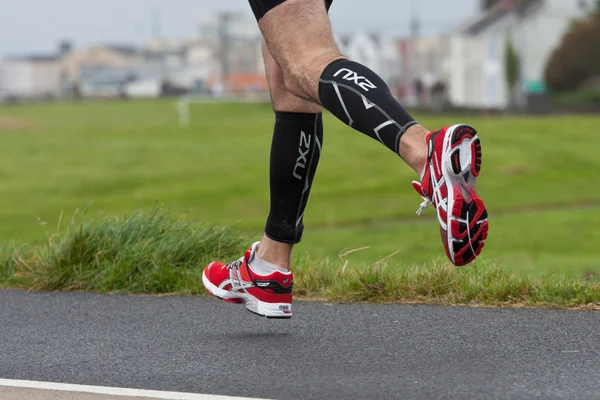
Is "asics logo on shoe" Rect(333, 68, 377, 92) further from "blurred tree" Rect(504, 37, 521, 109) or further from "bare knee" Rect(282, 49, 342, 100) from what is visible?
"blurred tree" Rect(504, 37, 521, 109)

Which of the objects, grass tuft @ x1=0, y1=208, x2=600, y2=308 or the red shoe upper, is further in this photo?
grass tuft @ x1=0, y1=208, x2=600, y2=308

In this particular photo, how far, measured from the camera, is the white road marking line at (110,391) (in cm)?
257

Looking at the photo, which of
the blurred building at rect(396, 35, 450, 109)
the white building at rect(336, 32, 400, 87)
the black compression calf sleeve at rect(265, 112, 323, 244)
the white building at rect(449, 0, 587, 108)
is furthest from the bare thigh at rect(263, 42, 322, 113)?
the white building at rect(336, 32, 400, 87)

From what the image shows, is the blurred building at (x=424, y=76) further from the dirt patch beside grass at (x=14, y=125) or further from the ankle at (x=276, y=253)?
the ankle at (x=276, y=253)

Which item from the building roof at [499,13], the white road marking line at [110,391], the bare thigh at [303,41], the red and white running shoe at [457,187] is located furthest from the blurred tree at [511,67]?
the white road marking line at [110,391]

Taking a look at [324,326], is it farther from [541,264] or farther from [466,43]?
[466,43]

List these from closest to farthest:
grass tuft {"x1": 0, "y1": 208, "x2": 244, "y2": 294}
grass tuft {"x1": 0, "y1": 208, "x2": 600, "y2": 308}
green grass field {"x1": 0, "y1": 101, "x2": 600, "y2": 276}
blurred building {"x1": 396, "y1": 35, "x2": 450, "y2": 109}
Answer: grass tuft {"x1": 0, "y1": 208, "x2": 600, "y2": 308}, grass tuft {"x1": 0, "y1": 208, "x2": 244, "y2": 294}, green grass field {"x1": 0, "y1": 101, "x2": 600, "y2": 276}, blurred building {"x1": 396, "y1": 35, "x2": 450, "y2": 109}

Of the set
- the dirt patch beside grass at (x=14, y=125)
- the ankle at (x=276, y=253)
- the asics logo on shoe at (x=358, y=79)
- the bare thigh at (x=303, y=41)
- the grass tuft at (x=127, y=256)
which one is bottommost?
the dirt patch beside grass at (x=14, y=125)

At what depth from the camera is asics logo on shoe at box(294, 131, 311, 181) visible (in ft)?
11.3

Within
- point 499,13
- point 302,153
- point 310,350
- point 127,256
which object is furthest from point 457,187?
point 499,13

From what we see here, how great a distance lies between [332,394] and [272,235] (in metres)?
1.03

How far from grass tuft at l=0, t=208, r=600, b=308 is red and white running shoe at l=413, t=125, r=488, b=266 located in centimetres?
104

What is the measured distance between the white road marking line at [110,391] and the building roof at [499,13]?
7270 centimetres

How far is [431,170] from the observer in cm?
272
